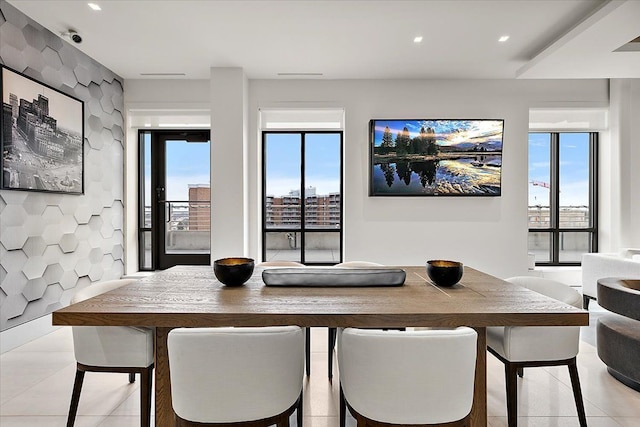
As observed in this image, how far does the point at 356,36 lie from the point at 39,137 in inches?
119

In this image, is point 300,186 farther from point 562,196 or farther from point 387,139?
point 562,196

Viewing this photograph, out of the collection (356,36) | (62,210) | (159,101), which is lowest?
(62,210)

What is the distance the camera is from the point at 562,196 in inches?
210

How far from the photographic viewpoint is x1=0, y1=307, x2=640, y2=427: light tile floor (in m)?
2.08

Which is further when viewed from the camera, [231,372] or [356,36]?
[356,36]

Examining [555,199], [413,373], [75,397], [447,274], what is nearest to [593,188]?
[555,199]

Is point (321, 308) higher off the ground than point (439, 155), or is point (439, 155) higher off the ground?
point (439, 155)

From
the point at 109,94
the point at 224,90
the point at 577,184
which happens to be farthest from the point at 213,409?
the point at 577,184

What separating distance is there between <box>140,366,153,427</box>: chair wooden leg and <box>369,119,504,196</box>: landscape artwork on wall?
361 cm

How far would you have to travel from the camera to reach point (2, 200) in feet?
9.84

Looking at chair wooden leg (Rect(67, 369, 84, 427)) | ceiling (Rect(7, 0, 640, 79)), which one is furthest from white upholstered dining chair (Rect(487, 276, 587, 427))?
ceiling (Rect(7, 0, 640, 79))

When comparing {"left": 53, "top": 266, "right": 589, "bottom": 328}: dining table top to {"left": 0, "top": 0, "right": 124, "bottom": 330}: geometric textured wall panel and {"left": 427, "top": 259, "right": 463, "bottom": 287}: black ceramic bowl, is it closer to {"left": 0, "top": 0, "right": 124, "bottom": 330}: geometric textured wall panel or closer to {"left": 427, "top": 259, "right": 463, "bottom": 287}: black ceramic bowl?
{"left": 427, "top": 259, "right": 463, "bottom": 287}: black ceramic bowl

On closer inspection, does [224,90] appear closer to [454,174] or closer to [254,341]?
[454,174]

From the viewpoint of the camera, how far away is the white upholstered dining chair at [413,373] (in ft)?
4.17
